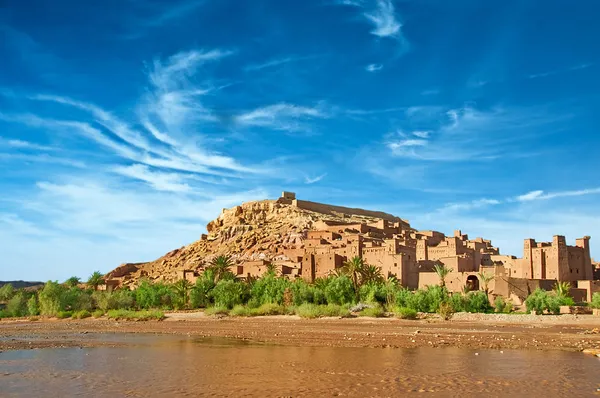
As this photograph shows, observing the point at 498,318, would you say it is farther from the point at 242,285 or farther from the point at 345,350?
the point at 242,285

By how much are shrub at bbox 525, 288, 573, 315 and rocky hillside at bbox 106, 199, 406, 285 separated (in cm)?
3431

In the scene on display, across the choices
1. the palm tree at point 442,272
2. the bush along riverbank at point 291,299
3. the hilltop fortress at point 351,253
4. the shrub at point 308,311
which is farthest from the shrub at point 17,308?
the palm tree at point 442,272

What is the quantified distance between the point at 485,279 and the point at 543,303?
6224mm

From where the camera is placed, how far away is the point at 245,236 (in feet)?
265

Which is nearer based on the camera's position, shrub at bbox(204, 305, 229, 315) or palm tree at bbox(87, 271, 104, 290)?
shrub at bbox(204, 305, 229, 315)

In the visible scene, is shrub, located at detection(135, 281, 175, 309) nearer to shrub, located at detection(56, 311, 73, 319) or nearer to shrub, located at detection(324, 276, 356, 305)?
shrub, located at detection(56, 311, 73, 319)

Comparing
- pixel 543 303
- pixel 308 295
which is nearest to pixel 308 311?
pixel 308 295

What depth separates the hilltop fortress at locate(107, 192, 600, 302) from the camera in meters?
43.3

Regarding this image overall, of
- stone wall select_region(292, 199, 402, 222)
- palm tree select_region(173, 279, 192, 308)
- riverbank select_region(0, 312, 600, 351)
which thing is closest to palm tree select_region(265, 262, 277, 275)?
palm tree select_region(173, 279, 192, 308)

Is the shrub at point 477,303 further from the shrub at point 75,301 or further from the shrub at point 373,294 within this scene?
the shrub at point 75,301

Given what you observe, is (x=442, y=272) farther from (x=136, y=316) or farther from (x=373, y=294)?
(x=136, y=316)

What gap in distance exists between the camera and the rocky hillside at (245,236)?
240 feet

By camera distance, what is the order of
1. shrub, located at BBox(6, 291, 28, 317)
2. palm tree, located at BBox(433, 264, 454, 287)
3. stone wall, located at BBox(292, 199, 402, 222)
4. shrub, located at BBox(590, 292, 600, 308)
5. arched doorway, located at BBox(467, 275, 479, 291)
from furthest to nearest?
stone wall, located at BBox(292, 199, 402, 222), shrub, located at BBox(6, 291, 28, 317), arched doorway, located at BBox(467, 275, 479, 291), palm tree, located at BBox(433, 264, 454, 287), shrub, located at BBox(590, 292, 600, 308)

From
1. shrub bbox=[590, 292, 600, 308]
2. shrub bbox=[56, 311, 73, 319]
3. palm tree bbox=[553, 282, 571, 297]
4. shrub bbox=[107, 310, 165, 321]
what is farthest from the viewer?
shrub bbox=[56, 311, 73, 319]
